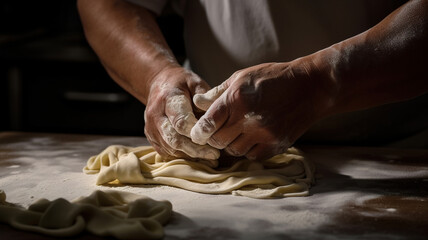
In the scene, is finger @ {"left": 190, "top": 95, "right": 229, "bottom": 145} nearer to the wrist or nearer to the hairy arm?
the hairy arm

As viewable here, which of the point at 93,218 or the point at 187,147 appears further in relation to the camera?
the point at 187,147

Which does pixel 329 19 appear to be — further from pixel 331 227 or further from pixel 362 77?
pixel 331 227

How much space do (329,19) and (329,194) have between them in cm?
62

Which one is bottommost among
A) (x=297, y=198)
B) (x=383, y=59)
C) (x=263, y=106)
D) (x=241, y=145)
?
(x=297, y=198)

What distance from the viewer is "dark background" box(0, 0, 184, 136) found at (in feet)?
9.20

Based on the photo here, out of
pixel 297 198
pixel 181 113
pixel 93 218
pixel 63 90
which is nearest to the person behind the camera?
pixel 93 218

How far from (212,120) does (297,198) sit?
0.27m

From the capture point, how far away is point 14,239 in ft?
3.15

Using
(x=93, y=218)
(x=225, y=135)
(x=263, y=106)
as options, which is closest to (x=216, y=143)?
(x=225, y=135)

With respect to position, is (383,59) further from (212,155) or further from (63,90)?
(63,90)

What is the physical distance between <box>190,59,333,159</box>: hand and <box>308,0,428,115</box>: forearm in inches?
1.7

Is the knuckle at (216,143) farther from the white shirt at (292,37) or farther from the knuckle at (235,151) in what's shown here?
the white shirt at (292,37)

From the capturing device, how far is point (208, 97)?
52.2 inches

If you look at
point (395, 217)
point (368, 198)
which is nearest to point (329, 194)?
point (368, 198)
